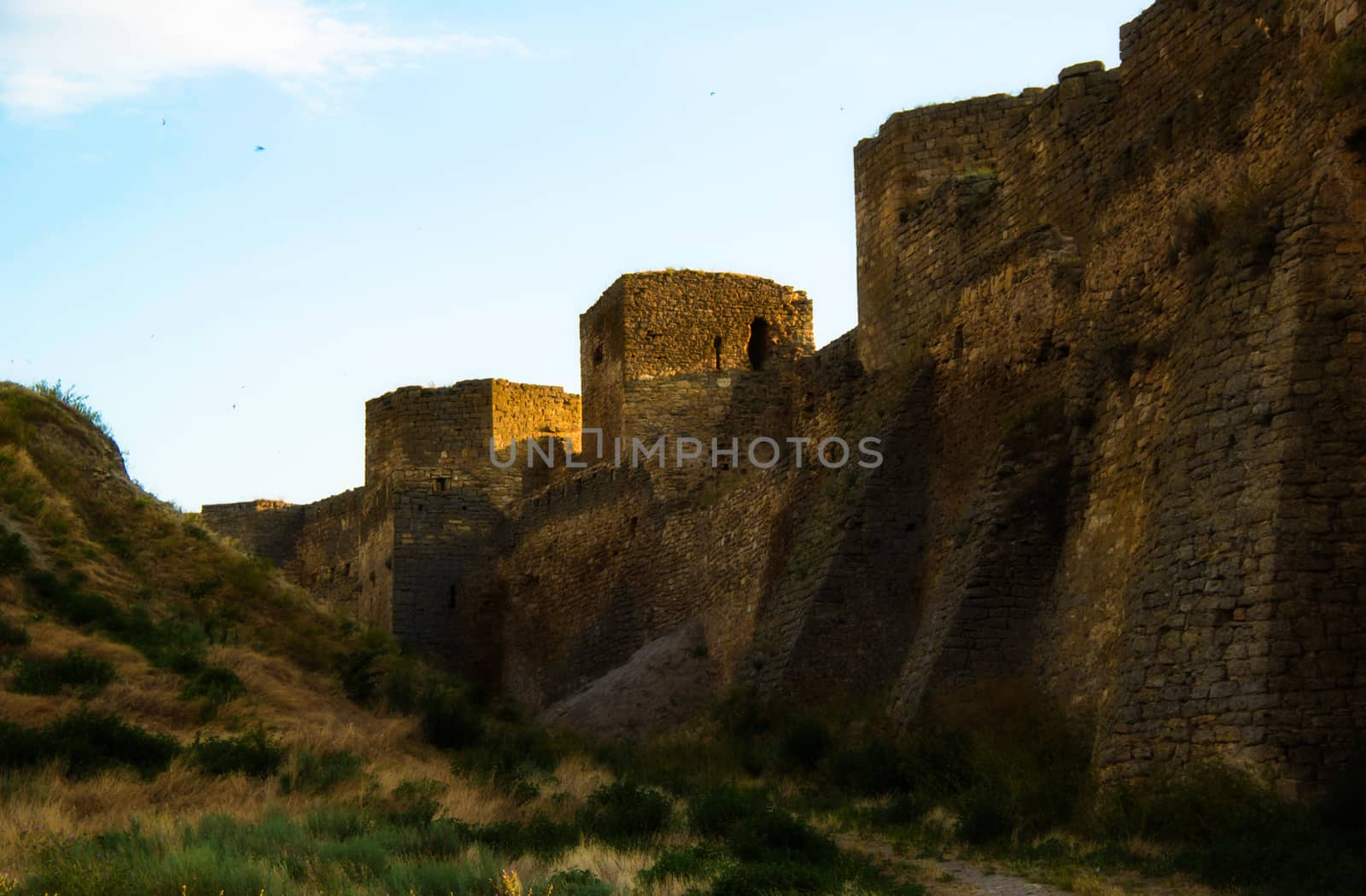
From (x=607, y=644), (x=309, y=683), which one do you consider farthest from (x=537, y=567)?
(x=309, y=683)

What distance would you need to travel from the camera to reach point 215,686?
15320 mm

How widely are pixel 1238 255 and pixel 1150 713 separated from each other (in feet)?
9.94

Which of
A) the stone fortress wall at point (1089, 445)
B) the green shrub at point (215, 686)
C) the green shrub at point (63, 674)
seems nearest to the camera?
the stone fortress wall at point (1089, 445)

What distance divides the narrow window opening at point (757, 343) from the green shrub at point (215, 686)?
52.5ft

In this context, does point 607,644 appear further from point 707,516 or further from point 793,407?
point 793,407

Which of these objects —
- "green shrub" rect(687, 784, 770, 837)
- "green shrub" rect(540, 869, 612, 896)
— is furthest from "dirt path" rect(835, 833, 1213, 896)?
"green shrub" rect(540, 869, 612, 896)

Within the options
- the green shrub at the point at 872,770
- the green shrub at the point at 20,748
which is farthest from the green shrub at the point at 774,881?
the green shrub at the point at 20,748

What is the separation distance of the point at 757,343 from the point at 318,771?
1836 centimetres

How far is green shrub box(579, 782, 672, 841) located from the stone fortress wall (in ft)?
8.63

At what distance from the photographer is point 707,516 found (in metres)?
22.3

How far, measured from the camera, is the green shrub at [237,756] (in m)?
13.1

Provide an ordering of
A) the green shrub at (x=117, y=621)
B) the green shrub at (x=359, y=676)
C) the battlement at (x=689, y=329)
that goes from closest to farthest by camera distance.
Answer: the green shrub at (x=117, y=621), the green shrub at (x=359, y=676), the battlement at (x=689, y=329)

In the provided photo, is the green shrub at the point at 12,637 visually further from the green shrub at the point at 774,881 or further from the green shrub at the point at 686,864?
the green shrub at the point at 774,881

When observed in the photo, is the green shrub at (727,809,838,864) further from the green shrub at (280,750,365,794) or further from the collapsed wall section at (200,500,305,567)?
the collapsed wall section at (200,500,305,567)
